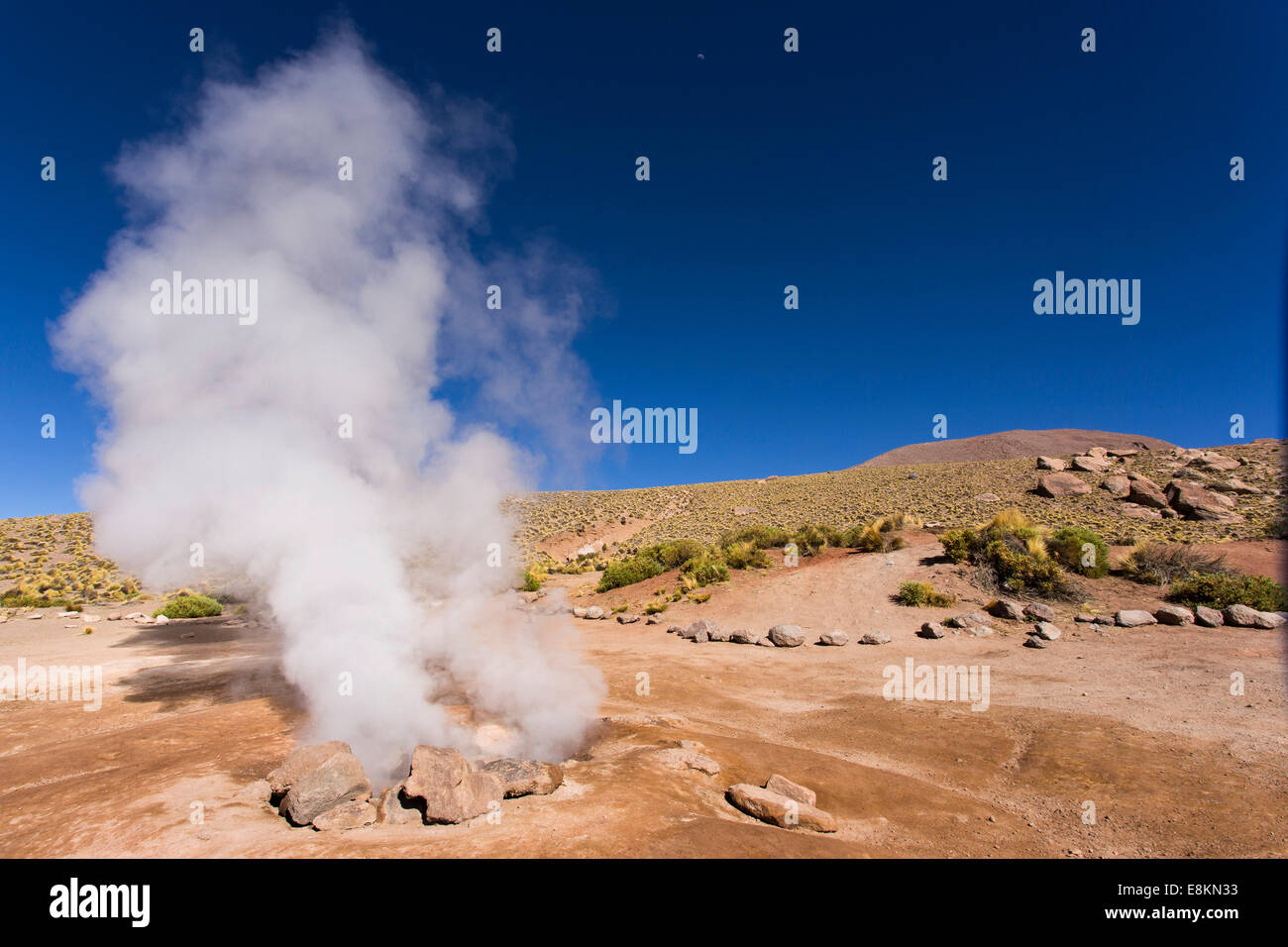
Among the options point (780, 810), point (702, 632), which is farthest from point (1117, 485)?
point (780, 810)

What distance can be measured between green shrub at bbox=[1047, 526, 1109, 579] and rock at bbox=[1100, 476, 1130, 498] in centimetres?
1869

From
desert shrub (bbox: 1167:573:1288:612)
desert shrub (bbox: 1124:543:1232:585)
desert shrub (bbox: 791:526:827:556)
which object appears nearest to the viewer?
desert shrub (bbox: 1167:573:1288:612)

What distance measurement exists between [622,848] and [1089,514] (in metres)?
36.0

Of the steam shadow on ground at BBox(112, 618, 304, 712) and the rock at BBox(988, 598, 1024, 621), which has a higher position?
the rock at BBox(988, 598, 1024, 621)

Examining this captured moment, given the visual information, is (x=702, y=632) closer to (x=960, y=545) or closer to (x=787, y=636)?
(x=787, y=636)

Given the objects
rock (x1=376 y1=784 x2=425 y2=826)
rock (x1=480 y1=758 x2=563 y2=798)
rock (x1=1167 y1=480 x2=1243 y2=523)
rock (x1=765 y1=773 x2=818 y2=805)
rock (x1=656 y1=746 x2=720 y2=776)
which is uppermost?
rock (x1=1167 y1=480 x2=1243 y2=523)

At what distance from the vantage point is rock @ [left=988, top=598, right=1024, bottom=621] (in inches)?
590

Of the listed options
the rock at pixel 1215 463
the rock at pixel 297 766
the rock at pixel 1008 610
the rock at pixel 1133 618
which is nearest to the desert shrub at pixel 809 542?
the rock at pixel 1008 610

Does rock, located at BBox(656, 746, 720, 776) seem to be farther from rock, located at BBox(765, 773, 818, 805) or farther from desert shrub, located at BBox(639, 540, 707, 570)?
desert shrub, located at BBox(639, 540, 707, 570)

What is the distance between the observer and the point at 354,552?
8.75 meters

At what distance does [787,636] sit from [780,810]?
10.3m

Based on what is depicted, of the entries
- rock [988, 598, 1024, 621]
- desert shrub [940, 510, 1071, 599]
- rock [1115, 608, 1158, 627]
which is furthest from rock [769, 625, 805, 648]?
rock [1115, 608, 1158, 627]
